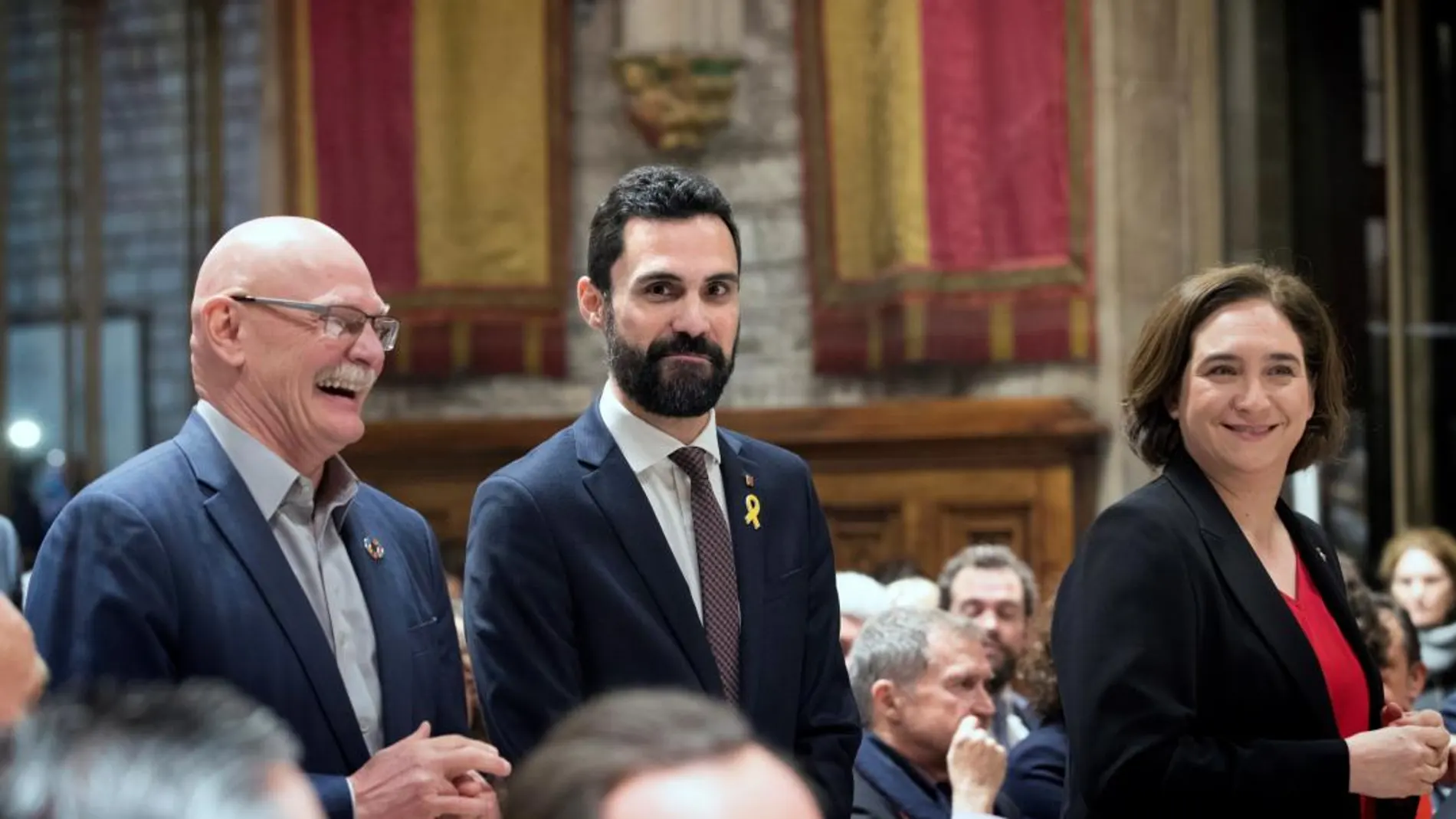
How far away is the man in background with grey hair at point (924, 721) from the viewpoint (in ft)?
13.0

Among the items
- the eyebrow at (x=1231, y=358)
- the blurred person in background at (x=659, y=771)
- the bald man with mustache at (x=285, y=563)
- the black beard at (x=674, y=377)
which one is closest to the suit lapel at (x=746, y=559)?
the black beard at (x=674, y=377)

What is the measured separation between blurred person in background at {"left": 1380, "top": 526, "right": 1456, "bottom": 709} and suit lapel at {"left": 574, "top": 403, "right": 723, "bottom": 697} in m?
4.13

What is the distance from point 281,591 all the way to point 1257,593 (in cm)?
123

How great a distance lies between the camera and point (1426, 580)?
671 cm

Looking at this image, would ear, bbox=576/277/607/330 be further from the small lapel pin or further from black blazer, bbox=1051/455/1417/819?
black blazer, bbox=1051/455/1417/819

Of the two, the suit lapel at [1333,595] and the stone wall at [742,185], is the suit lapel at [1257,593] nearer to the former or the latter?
the suit lapel at [1333,595]

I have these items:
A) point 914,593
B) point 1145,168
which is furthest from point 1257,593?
point 1145,168

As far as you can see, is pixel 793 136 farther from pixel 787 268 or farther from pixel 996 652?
pixel 996 652

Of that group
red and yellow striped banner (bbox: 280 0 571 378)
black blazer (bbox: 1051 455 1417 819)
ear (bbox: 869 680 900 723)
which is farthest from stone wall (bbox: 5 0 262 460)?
black blazer (bbox: 1051 455 1417 819)

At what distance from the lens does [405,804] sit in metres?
2.41

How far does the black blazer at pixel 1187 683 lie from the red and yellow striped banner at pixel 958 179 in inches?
202

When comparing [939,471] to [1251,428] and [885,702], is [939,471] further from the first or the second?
[1251,428]

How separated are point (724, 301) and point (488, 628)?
54 cm

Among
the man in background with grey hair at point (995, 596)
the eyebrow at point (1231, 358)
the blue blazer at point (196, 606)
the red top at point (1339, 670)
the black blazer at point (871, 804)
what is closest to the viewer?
the blue blazer at point (196, 606)
